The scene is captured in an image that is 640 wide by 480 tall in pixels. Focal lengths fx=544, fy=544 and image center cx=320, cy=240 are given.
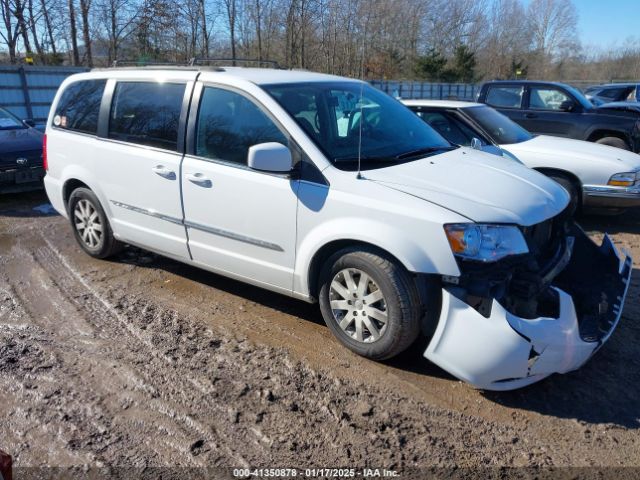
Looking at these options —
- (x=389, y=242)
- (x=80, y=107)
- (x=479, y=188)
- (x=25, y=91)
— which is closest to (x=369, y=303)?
(x=389, y=242)

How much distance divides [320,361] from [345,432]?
748mm

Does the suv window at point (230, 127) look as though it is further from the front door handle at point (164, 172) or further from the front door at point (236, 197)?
the front door handle at point (164, 172)

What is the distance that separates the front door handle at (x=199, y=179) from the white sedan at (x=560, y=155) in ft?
10.9

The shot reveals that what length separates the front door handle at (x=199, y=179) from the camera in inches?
161

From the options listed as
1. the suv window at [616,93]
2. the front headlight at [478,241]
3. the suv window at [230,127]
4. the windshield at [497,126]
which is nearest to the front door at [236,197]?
the suv window at [230,127]

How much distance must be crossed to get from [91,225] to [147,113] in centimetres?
144

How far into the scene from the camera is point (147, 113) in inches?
182

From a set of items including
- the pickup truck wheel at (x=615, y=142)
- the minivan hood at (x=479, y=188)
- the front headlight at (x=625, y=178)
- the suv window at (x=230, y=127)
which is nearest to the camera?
the minivan hood at (x=479, y=188)

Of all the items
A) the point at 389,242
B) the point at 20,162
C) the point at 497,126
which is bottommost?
the point at 20,162

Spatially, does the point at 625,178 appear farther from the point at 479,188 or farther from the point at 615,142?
the point at 479,188

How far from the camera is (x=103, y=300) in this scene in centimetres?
460

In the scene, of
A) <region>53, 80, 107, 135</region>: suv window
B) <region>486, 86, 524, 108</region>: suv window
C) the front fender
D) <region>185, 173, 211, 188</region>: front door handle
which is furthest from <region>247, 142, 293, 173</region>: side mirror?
<region>486, 86, 524, 108</region>: suv window

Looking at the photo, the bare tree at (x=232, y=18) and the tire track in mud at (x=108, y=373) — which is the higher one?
the bare tree at (x=232, y=18)

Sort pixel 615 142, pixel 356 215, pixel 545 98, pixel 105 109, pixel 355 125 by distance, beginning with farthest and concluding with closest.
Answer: pixel 545 98 → pixel 615 142 → pixel 105 109 → pixel 355 125 → pixel 356 215
